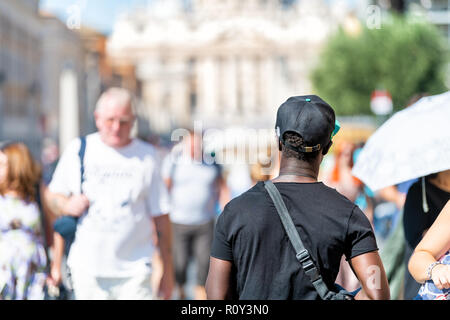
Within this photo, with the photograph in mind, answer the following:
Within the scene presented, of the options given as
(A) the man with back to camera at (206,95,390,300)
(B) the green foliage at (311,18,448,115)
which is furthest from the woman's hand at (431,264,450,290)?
(B) the green foliage at (311,18,448,115)

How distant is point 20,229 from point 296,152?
2524mm

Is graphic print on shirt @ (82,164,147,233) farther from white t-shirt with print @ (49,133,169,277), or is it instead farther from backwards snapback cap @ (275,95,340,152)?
backwards snapback cap @ (275,95,340,152)

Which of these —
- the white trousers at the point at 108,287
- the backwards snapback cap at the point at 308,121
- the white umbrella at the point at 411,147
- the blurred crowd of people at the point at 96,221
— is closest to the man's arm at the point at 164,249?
the blurred crowd of people at the point at 96,221

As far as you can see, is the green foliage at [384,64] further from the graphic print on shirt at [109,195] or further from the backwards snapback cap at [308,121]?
the backwards snapback cap at [308,121]

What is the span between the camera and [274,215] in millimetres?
2445

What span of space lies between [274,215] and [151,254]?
2.21 meters

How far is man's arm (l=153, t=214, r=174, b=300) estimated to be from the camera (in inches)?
181

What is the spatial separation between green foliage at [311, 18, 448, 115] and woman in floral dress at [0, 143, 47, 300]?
118 feet

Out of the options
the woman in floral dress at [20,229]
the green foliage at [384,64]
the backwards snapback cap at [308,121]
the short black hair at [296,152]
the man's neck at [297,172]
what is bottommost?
the woman in floral dress at [20,229]

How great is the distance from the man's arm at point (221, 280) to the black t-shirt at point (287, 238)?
0.16 feet

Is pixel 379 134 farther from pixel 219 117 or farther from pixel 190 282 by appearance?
pixel 219 117

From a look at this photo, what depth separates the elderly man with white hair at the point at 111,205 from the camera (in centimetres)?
438
